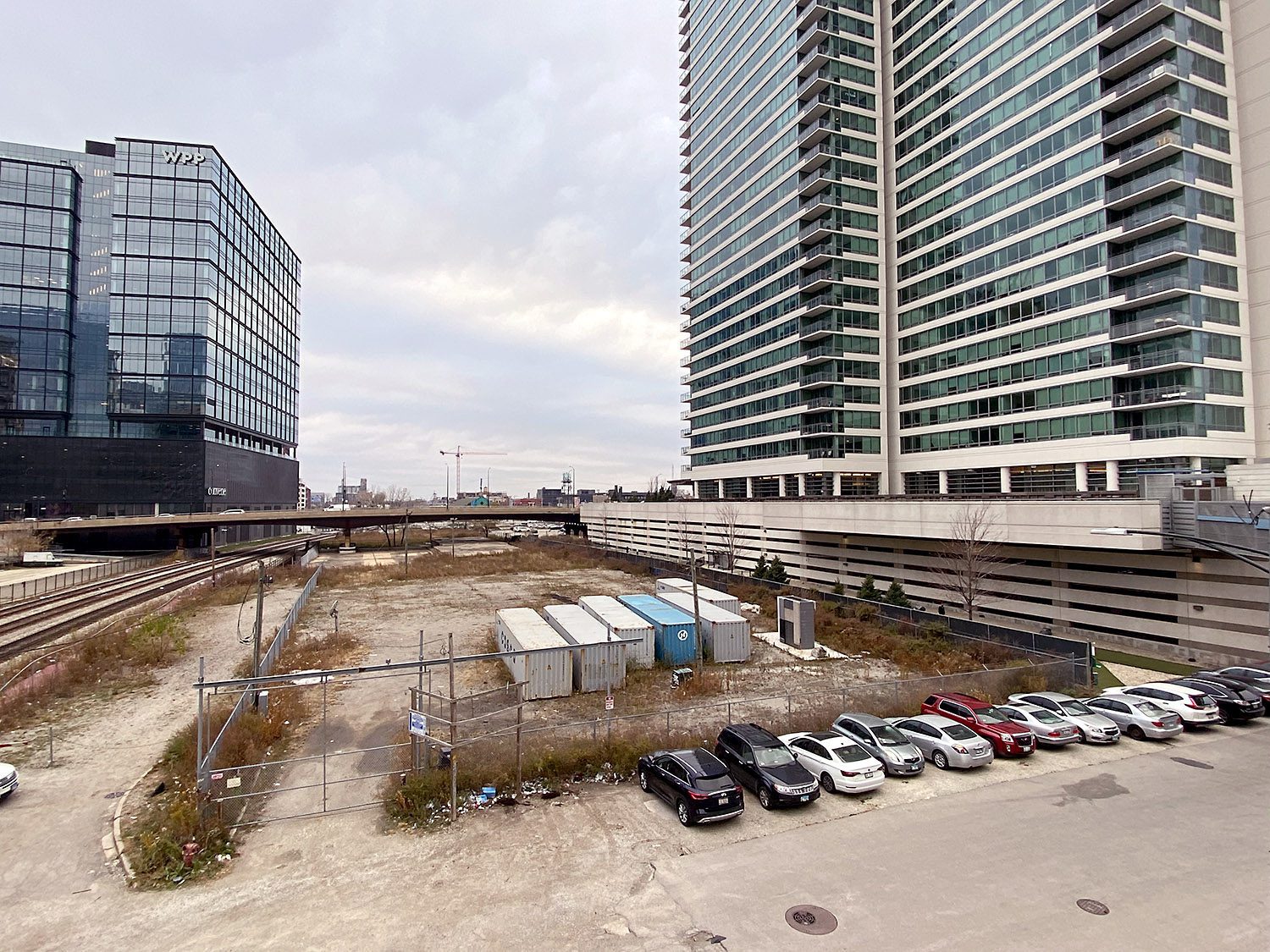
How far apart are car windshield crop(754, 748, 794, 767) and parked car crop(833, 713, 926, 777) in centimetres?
253

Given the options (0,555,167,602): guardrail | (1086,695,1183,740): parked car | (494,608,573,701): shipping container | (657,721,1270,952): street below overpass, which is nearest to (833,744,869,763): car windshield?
(657,721,1270,952): street below overpass

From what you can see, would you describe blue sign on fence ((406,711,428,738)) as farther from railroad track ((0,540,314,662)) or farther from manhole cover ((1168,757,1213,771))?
railroad track ((0,540,314,662))

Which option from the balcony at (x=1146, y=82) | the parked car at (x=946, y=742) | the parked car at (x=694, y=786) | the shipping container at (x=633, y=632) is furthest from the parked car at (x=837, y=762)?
the balcony at (x=1146, y=82)

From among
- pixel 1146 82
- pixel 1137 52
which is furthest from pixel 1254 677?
pixel 1137 52

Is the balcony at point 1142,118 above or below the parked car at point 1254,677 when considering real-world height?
above

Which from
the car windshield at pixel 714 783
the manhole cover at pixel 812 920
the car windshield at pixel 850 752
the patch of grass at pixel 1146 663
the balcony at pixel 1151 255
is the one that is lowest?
the patch of grass at pixel 1146 663

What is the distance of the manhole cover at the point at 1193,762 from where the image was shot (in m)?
17.7

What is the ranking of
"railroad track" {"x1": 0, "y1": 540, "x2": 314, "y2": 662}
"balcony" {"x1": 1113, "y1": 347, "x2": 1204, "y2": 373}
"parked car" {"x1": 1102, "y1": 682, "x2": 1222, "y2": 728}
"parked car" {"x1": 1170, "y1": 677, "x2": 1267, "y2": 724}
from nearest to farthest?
"parked car" {"x1": 1102, "y1": 682, "x2": 1222, "y2": 728} → "parked car" {"x1": 1170, "y1": 677, "x2": 1267, "y2": 724} → "railroad track" {"x1": 0, "y1": 540, "x2": 314, "y2": 662} → "balcony" {"x1": 1113, "y1": 347, "x2": 1204, "y2": 373}

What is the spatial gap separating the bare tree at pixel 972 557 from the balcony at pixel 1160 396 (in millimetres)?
18019

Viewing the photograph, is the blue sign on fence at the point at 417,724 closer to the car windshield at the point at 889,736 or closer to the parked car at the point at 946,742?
the car windshield at the point at 889,736

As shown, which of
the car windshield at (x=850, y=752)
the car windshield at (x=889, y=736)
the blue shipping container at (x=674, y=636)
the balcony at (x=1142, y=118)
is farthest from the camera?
the balcony at (x=1142, y=118)

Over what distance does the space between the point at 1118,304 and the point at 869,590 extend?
2942 cm

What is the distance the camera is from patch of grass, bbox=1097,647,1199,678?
29.6 meters

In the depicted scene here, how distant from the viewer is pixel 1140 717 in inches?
786
